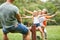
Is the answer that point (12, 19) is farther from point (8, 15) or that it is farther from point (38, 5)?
point (38, 5)

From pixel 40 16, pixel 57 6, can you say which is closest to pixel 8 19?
pixel 40 16

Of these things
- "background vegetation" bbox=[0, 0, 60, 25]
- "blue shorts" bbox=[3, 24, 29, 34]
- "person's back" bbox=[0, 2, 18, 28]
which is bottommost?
"background vegetation" bbox=[0, 0, 60, 25]

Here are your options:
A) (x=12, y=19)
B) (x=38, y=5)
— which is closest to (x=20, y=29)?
(x=12, y=19)

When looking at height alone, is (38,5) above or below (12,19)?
below

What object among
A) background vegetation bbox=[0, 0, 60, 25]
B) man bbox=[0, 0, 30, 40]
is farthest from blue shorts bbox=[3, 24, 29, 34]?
background vegetation bbox=[0, 0, 60, 25]

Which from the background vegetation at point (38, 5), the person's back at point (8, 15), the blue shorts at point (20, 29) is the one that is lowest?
the background vegetation at point (38, 5)

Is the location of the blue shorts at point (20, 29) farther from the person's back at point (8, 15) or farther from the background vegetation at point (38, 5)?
the background vegetation at point (38, 5)

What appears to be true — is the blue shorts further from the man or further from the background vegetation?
the background vegetation

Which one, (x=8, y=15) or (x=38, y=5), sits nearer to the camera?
(x=8, y=15)

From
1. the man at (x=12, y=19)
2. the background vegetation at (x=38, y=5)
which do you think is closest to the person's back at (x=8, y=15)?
the man at (x=12, y=19)

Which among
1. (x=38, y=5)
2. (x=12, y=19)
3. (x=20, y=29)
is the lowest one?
(x=38, y=5)

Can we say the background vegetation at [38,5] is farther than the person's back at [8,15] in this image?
Yes

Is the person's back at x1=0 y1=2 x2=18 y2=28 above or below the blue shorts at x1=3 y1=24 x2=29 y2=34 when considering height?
above

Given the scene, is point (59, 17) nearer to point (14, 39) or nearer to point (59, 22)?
point (59, 22)
